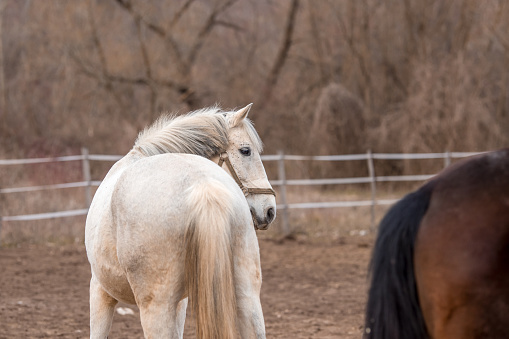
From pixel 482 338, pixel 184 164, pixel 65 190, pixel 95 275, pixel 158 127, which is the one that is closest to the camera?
pixel 482 338

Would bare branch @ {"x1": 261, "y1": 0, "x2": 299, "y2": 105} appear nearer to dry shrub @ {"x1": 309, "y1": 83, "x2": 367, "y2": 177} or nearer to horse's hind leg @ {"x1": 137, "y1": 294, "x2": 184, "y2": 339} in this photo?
dry shrub @ {"x1": 309, "y1": 83, "x2": 367, "y2": 177}

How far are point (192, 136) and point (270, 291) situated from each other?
3764mm

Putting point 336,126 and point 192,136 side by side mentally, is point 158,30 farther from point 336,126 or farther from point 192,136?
point 192,136

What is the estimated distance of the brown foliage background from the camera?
658 inches

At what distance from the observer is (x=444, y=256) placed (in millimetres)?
1746

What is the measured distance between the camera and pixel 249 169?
3391mm

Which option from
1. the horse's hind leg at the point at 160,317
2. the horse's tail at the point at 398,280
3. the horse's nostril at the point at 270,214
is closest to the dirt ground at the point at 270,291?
the horse's nostril at the point at 270,214

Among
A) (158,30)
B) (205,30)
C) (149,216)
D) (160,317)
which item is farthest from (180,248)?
(205,30)

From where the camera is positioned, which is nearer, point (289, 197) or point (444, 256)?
point (444, 256)

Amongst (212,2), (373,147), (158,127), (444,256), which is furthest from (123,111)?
(444,256)

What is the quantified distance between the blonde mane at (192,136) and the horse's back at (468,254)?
1.68 metres

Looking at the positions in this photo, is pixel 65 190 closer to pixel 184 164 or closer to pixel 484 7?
pixel 184 164

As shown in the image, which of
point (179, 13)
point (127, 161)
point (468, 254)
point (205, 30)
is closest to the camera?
point (468, 254)

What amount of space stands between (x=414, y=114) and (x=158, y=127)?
1417cm
